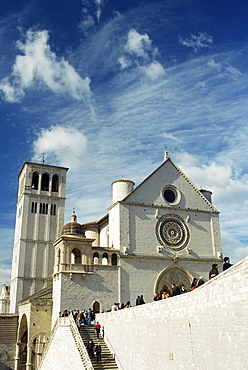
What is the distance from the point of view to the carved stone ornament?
32.2 m

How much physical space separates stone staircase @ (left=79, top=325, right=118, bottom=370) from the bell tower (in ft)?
55.3

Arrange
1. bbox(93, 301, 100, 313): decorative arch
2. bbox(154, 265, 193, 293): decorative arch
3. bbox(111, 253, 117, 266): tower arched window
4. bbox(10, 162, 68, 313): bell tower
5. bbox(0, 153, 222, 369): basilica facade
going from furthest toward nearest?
1. bbox(10, 162, 68, 313): bell tower
2. bbox(154, 265, 193, 293): decorative arch
3. bbox(111, 253, 117, 266): tower arched window
4. bbox(0, 153, 222, 369): basilica facade
5. bbox(93, 301, 100, 313): decorative arch

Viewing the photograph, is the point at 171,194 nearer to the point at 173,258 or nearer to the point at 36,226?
the point at 173,258

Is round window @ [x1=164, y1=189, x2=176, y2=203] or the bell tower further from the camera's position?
the bell tower

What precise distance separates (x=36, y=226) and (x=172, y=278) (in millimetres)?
16545

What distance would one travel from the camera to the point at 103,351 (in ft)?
69.9

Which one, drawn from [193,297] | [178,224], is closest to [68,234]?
[178,224]

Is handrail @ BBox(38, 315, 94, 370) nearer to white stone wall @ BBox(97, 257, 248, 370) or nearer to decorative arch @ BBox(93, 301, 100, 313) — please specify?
white stone wall @ BBox(97, 257, 248, 370)

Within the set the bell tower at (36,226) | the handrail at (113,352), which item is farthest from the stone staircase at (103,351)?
the bell tower at (36,226)

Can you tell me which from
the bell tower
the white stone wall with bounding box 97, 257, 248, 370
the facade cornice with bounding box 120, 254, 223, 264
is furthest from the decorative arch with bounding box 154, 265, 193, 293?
the bell tower


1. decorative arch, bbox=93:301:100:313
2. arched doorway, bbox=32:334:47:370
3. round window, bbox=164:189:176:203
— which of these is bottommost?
arched doorway, bbox=32:334:47:370

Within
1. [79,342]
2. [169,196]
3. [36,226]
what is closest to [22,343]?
[36,226]

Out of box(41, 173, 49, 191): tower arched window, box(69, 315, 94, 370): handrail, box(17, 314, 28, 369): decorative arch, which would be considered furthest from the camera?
box(41, 173, 49, 191): tower arched window

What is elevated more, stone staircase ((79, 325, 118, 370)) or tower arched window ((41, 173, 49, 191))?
tower arched window ((41, 173, 49, 191))
